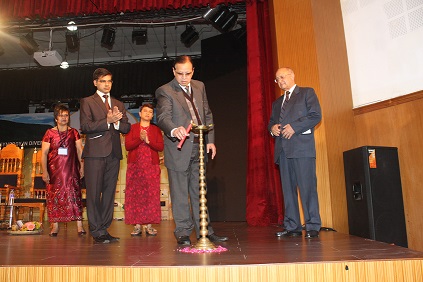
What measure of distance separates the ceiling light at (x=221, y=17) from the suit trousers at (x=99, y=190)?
3.22 meters

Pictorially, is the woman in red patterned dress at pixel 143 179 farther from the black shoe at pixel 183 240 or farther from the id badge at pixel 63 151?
the black shoe at pixel 183 240

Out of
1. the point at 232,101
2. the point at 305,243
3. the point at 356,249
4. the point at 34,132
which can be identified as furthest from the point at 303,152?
the point at 34,132

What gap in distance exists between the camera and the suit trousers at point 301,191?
3193 mm

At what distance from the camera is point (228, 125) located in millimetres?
6535

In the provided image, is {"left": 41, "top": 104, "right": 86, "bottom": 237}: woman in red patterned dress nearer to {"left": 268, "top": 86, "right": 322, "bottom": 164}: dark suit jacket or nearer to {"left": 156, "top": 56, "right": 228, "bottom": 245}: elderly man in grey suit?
{"left": 156, "top": 56, "right": 228, "bottom": 245}: elderly man in grey suit

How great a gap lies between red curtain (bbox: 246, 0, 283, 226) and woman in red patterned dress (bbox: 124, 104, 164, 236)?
1.75m

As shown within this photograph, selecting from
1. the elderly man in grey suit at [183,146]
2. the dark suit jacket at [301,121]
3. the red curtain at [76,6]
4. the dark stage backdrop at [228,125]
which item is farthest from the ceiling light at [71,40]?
the dark suit jacket at [301,121]

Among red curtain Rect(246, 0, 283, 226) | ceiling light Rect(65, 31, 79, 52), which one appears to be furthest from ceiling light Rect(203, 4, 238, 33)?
ceiling light Rect(65, 31, 79, 52)

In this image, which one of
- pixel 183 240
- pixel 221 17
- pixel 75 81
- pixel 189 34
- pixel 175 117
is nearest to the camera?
pixel 183 240

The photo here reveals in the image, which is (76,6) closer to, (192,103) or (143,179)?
(143,179)

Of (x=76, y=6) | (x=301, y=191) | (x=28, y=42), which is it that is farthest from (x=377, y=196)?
(x=28, y=42)

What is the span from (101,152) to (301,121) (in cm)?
169

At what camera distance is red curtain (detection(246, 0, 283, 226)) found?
5141mm

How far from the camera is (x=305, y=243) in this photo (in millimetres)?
2637
